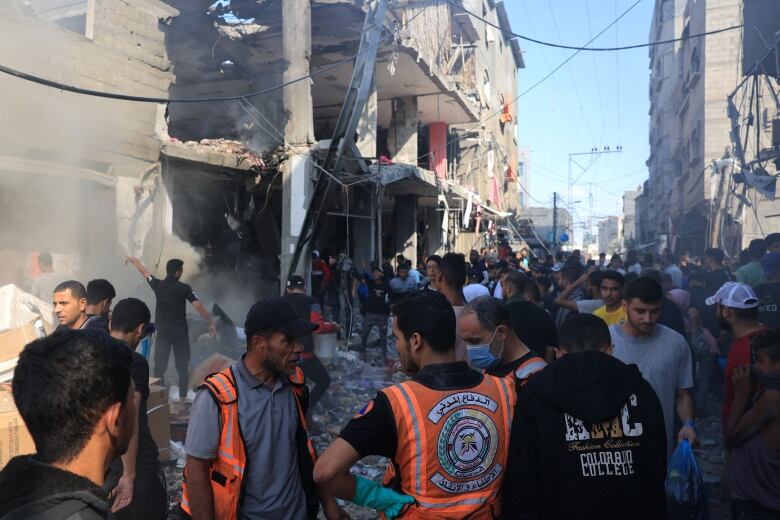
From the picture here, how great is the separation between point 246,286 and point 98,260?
4.66m

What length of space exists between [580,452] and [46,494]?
1548mm

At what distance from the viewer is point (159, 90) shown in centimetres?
983

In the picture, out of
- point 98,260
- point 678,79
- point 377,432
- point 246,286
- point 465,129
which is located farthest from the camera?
point 678,79

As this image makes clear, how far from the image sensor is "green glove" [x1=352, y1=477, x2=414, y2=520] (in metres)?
1.90

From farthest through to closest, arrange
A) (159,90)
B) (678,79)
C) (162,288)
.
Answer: (678,79), (159,90), (162,288)

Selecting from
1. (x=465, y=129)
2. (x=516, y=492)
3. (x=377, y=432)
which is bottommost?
(x=516, y=492)

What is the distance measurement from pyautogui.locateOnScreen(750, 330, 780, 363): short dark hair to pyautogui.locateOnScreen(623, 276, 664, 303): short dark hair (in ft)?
1.84

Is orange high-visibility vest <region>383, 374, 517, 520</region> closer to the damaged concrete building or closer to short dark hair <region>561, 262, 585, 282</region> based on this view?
short dark hair <region>561, 262, 585, 282</region>

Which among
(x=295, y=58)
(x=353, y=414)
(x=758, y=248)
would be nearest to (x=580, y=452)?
(x=353, y=414)

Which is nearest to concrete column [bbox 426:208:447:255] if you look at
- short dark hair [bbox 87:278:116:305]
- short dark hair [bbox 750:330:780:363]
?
short dark hair [bbox 87:278:116:305]

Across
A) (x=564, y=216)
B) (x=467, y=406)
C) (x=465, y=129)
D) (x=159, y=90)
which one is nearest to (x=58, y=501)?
(x=467, y=406)

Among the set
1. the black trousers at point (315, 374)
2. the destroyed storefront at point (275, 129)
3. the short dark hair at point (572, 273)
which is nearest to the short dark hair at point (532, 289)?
the short dark hair at point (572, 273)

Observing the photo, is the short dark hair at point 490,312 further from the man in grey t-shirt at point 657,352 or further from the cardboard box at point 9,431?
the cardboard box at point 9,431

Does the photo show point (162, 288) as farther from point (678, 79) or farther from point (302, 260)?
point (678, 79)
